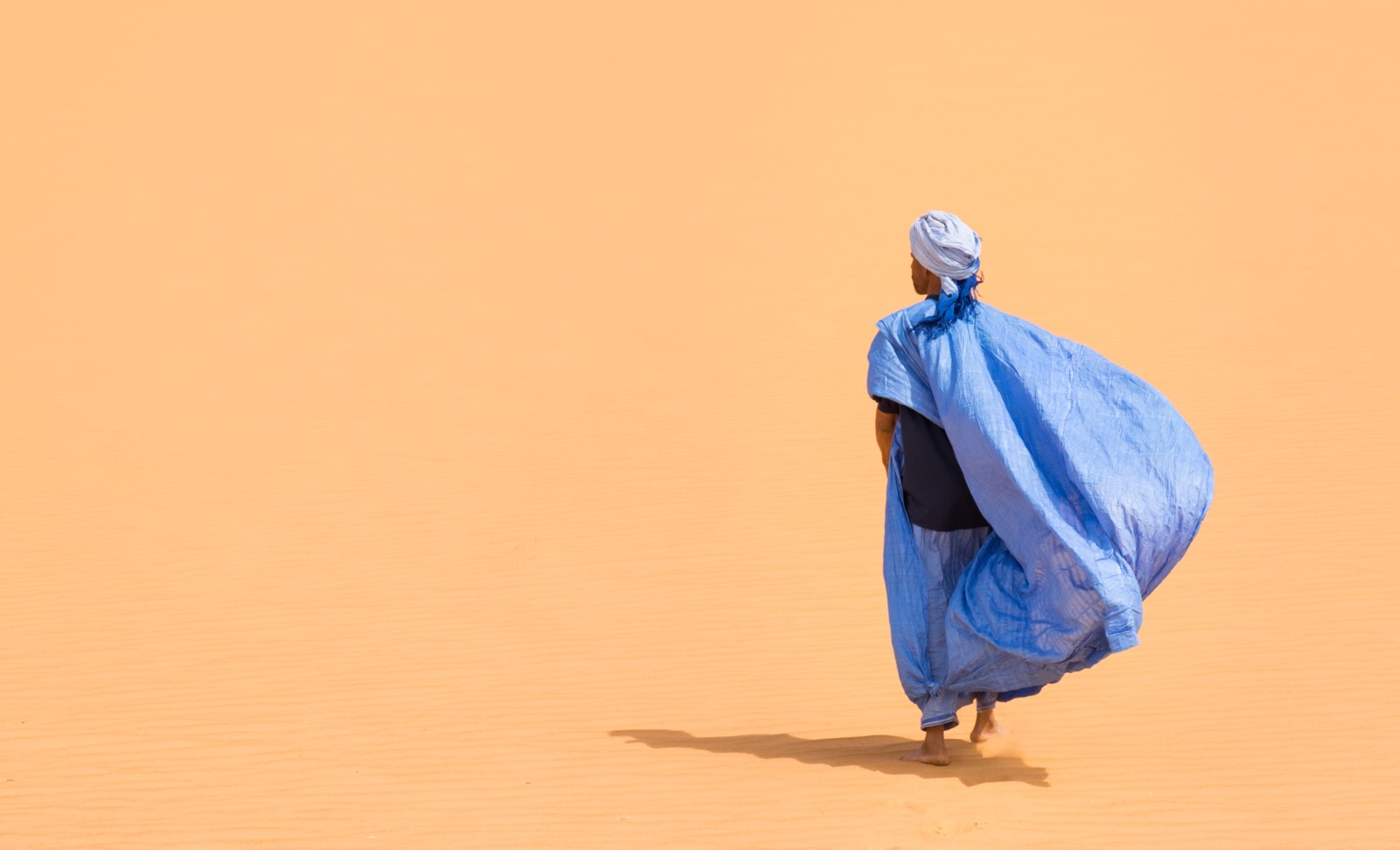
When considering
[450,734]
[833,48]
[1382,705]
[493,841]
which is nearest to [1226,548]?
[1382,705]

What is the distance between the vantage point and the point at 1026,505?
18.1 ft

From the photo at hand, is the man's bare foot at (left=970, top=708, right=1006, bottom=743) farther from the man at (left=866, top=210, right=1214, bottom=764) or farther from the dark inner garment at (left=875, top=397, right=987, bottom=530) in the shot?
the dark inner garment at (left=875, top=397, right=987, bottom=530)

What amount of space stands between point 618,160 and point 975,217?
231 inches

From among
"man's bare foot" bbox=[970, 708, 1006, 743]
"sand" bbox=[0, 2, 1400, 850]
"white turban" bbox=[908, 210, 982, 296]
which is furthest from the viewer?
"sand" bbox=[0, 2, 1400, 850]

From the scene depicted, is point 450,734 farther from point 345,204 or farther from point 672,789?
point 345,204

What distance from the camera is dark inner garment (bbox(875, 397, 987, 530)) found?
5727 mm

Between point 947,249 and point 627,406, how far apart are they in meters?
8.60

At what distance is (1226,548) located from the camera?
1025cm

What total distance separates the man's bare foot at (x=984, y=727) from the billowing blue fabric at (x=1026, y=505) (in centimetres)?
40

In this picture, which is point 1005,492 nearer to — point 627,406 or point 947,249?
point 947,249

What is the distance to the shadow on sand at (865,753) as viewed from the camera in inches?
231

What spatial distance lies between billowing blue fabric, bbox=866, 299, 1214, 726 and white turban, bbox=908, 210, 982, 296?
0.13 meters

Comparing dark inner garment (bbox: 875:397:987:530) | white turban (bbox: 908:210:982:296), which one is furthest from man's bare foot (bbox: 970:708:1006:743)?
white turban (bbox: 908:210:982:296)

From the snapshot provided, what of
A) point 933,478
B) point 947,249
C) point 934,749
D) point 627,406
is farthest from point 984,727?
point 627,406
